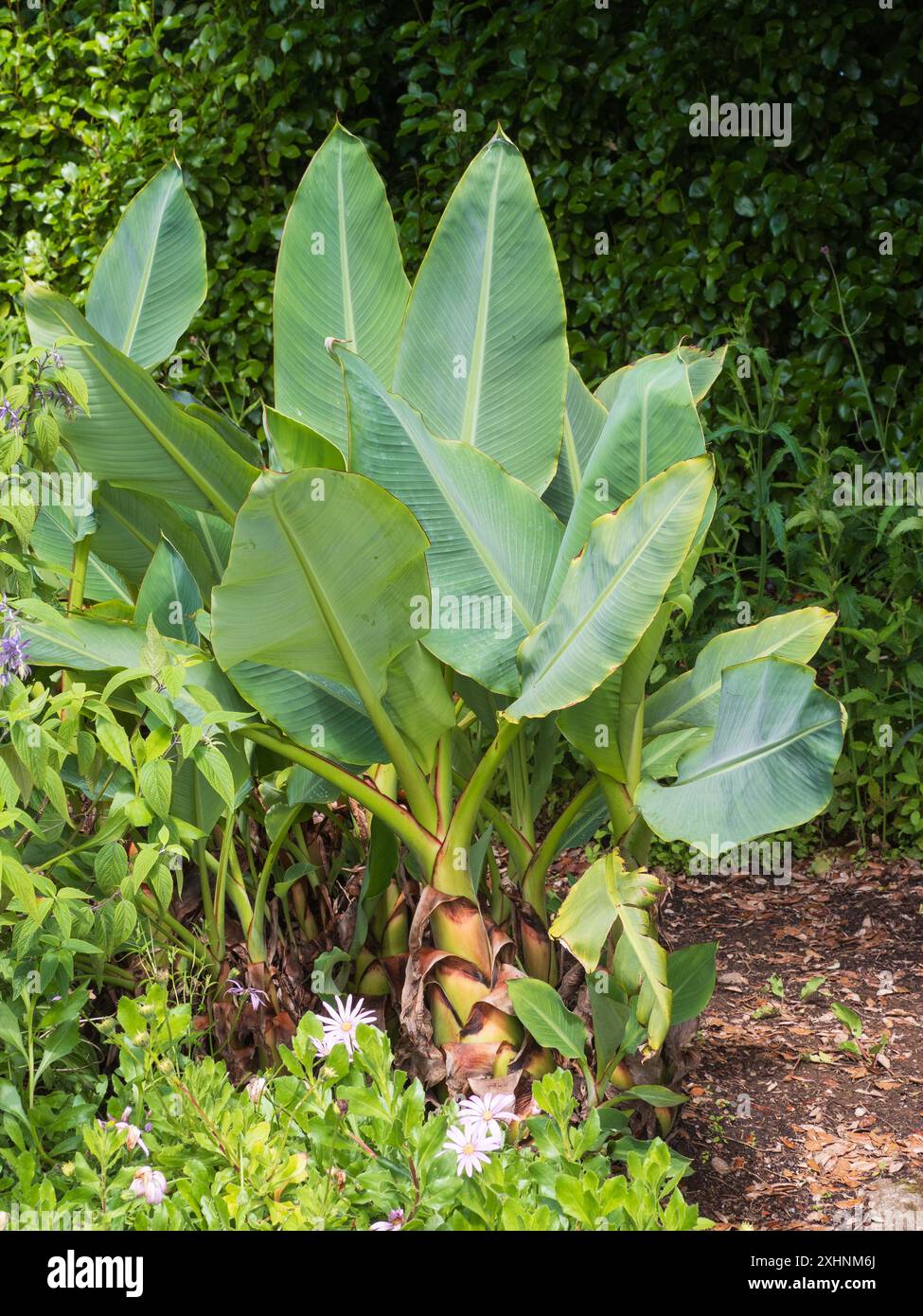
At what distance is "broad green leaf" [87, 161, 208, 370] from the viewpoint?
2.17 m

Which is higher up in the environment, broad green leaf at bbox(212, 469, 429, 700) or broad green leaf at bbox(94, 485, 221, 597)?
broad green leaf at bbox(94, 485, 221, 597)

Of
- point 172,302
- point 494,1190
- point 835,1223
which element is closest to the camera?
point 494,1190

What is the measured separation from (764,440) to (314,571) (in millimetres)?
2538

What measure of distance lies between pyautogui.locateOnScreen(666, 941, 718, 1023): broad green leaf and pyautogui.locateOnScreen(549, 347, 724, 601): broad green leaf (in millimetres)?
599

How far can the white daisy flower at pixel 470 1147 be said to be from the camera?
136 cm

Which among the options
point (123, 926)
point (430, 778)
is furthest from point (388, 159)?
point (123, 926)

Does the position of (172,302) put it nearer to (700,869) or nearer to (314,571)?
(314,571)

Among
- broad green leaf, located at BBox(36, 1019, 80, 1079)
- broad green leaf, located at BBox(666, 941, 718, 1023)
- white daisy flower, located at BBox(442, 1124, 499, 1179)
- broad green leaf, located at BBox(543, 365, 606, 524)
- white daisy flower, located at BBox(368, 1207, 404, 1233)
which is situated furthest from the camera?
broad green leaf, located at BBox(543, 365, 606, 524)

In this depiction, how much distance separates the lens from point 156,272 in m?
2.19

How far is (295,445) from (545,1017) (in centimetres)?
87

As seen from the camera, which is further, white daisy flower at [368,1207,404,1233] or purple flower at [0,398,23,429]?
purple flower at [0,398,23,429]

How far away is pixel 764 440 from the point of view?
12.2 feet

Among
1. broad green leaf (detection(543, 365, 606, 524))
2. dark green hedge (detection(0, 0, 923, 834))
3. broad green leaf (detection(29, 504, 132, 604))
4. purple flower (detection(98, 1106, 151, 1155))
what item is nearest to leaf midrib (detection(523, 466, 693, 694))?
broad green leaf (detection(543, 365, 606, 524))

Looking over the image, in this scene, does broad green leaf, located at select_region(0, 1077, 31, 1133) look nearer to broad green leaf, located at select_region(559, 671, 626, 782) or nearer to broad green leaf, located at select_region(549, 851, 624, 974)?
broad green leaf, located at select_region(549, 851, 624, 974)
